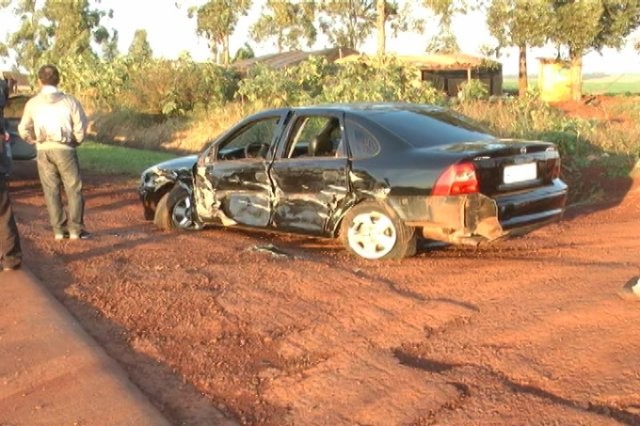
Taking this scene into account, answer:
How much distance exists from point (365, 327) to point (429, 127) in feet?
9.26

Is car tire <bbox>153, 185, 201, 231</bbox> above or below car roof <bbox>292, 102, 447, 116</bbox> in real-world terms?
below

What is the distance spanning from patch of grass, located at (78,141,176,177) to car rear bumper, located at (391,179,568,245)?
9.75m

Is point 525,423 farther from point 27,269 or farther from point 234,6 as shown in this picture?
point 234,6

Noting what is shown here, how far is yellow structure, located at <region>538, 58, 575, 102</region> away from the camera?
1259 inches

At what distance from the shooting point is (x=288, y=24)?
43.8 metres

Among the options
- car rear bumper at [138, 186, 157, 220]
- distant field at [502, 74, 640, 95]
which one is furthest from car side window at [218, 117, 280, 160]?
distant field at [502, 74, 640, 95]

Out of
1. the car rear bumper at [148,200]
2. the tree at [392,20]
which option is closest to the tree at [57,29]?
the tree at [392,20]

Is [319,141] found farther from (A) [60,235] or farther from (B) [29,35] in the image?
(B) [29,35]

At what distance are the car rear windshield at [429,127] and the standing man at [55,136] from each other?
294 cm

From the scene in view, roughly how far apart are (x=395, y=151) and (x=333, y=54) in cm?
3806

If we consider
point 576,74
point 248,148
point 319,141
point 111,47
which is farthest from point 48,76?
point 111,47

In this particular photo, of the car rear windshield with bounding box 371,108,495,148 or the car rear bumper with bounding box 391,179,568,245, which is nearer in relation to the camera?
the car rear bumper with bounding box 391,179,568,245

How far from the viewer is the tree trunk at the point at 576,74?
3167cm

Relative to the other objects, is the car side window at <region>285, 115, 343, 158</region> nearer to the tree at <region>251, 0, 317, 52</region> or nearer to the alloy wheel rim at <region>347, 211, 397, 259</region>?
the alloy wheel rim at <region>347, 211, 397, 259</region>
